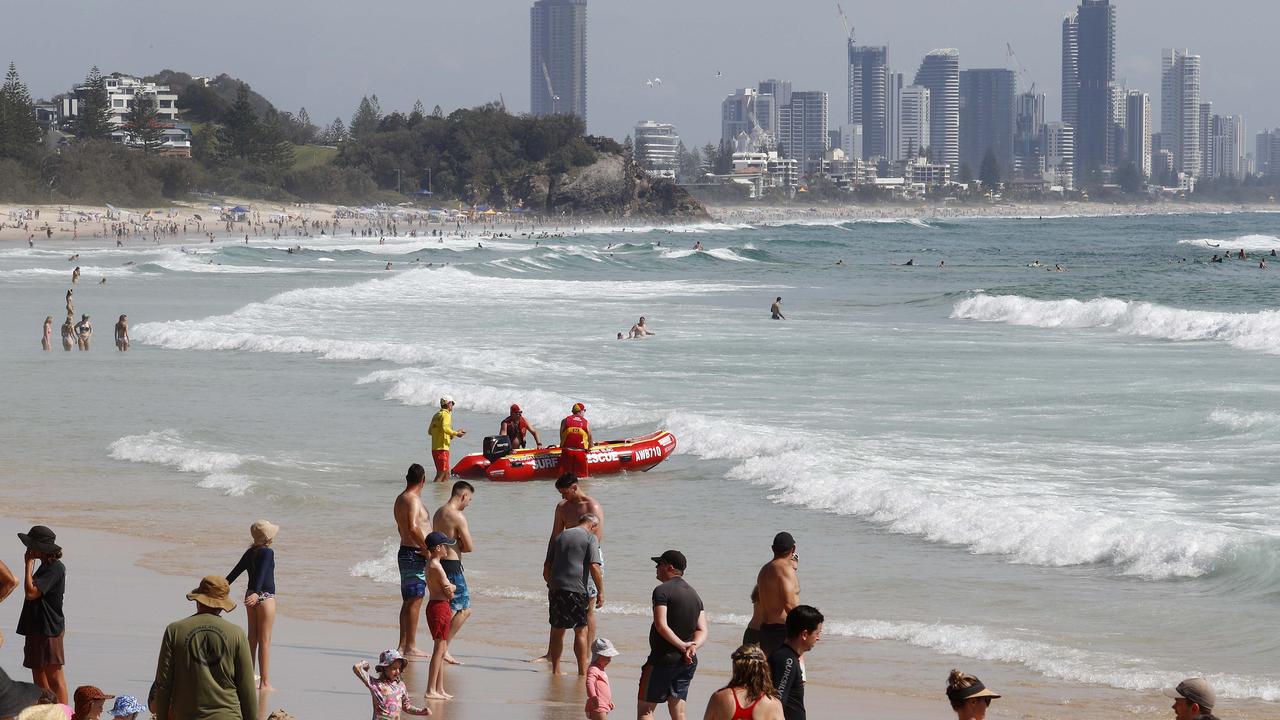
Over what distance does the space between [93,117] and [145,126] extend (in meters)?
5.26

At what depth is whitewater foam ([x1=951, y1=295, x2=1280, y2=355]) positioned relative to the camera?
35312 mm

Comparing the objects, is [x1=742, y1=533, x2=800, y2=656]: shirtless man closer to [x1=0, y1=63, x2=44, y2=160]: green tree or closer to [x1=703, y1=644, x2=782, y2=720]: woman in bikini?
[x1=703, y1=644, x2=782, y2=720]: woman in bikini

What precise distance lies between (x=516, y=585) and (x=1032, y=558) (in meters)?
4.52

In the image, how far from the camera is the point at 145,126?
14838cm

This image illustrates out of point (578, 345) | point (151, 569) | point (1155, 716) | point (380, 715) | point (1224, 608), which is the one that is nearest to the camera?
point (380, 715)

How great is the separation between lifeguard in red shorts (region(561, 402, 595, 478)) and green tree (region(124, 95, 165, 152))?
137249 millimetres

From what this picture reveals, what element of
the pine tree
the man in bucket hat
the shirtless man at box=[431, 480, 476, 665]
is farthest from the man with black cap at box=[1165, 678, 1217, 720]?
the pine tree

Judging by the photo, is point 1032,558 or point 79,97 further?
point 79,97

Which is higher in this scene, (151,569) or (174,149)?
(174,149)

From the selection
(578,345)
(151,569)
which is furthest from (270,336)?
(151,569)

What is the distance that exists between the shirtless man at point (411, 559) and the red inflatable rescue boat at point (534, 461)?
7812 mm

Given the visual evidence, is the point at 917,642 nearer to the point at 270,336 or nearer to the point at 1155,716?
the point at 1155,716

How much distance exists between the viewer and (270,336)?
112ft

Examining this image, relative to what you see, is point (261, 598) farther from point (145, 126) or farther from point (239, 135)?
point (239, 135)
